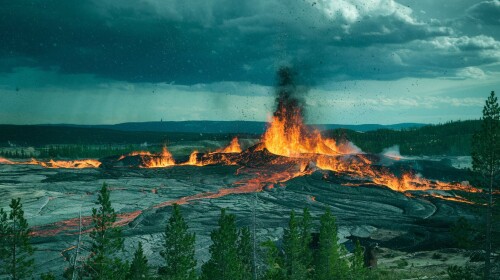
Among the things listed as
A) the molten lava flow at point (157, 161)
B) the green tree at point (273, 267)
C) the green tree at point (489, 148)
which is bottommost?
the green tree at point (273, 267)

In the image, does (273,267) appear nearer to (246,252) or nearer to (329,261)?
(246,252)

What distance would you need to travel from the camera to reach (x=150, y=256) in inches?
1414

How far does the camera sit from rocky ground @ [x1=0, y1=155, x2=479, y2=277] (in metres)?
38.9

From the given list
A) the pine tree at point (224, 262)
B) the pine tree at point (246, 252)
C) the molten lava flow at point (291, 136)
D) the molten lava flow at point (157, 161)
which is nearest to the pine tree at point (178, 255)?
the pine tree at point (224, 262)

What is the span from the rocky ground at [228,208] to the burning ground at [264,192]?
14 cm

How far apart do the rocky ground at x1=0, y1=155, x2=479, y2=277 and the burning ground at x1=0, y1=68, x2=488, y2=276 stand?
143 mm

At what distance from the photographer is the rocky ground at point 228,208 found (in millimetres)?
38938

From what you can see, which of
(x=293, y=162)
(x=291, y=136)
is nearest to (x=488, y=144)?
(x=293, y=162)

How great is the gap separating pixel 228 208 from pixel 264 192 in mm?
14385

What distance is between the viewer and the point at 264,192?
222 feet

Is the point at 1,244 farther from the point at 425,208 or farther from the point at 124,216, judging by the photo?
the point at 425,208

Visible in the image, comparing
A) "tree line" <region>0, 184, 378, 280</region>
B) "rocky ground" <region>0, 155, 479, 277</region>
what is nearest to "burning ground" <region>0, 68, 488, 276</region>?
"rocky ground" <region>0, 155, 479, 277</region>

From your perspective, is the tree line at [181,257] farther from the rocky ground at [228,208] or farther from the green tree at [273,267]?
the rocky ground at [228,208]

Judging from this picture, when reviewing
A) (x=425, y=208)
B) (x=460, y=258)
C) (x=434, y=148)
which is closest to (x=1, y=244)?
(x=460, y=258)
